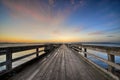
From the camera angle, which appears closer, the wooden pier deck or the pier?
the pier

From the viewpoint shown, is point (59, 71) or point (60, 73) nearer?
point (60, 73)

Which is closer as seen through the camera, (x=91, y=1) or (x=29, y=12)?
(x=91, y=1)

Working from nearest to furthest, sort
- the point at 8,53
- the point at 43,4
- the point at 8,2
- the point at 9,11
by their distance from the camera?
the point at 8,53 < the point at 8,2 < the point at 43,4 < the point at 9,11

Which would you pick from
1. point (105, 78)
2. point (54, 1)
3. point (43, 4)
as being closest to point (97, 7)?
point (54, 1)

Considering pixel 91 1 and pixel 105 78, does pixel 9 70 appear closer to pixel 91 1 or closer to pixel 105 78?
pixel 105 78

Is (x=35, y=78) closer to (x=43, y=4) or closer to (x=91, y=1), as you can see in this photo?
(x=43, y=4)

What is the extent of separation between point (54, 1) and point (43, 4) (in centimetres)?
148

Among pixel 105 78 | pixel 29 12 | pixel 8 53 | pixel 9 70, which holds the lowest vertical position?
pixel 105 78

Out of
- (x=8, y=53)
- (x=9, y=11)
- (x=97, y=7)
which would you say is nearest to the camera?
(x=8, y=53)

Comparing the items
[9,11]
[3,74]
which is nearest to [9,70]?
[3,74]

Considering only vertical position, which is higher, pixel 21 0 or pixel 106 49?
pixel 21 0

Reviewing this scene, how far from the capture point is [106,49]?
3.15 m

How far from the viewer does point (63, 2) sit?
9.64 metres

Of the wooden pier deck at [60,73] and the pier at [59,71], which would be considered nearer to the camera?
the pier at [59,71]
